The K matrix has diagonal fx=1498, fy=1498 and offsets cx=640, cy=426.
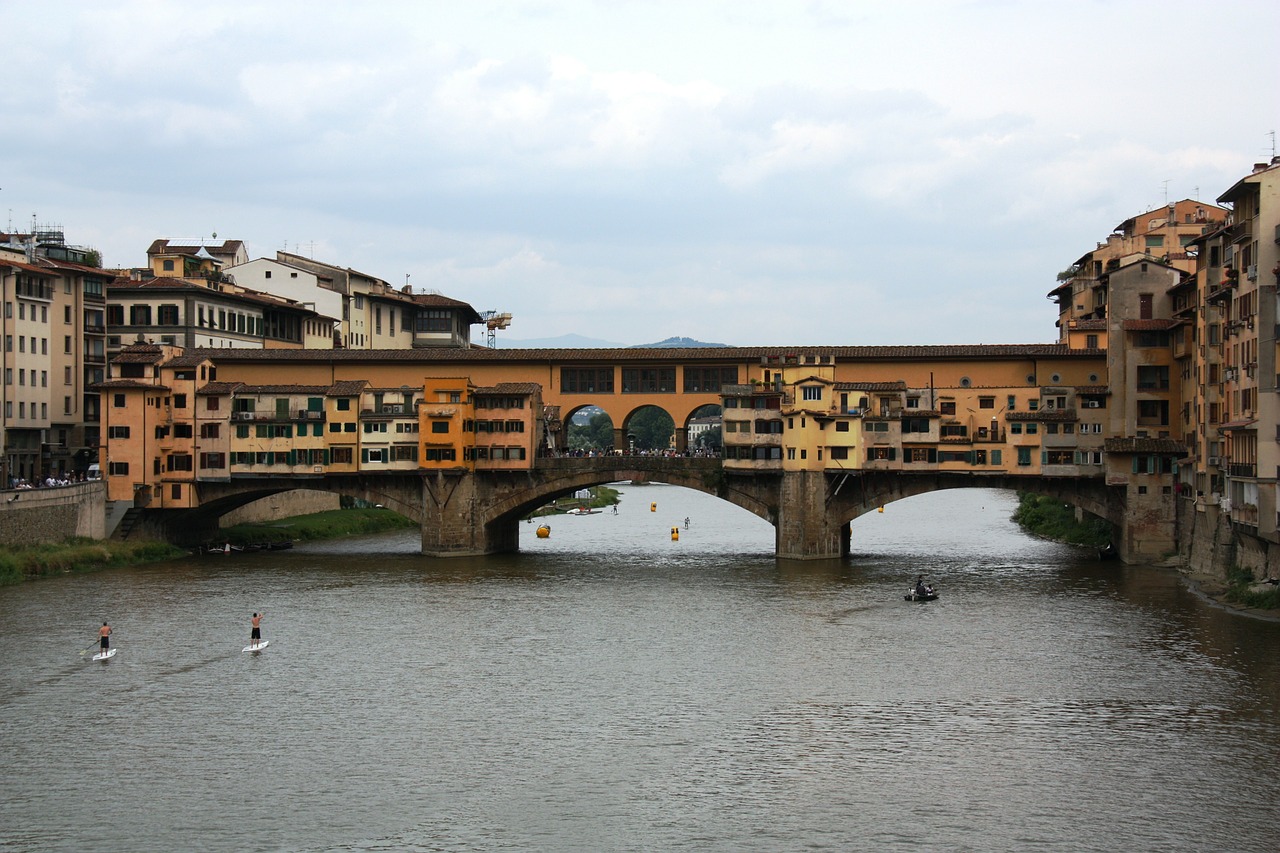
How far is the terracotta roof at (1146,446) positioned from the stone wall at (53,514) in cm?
4951

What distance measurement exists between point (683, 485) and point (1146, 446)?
22133 mm

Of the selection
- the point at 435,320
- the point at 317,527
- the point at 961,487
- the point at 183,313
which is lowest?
the point at 317,527

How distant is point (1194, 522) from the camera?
66562 millimetres

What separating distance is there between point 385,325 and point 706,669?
7960cm

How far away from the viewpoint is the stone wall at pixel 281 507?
295ft

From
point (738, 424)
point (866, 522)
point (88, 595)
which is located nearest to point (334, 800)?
point (88, 595)

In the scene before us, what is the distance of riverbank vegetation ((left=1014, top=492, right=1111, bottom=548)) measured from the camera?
8575 centimetres

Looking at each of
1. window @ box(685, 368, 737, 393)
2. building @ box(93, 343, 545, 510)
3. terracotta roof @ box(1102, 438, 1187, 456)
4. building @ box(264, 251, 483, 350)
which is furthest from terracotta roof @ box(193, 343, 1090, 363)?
building @ box(264, 251, 483, 350)

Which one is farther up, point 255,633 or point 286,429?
point 286,429

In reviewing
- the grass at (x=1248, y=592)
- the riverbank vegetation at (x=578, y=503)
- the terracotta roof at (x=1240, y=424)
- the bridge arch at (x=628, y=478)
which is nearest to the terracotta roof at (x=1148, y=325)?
the terracotta roof at (x=1240, y=424)

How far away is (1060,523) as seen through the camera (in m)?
94.9

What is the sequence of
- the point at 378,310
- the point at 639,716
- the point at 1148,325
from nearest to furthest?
the point at 639,716
the point at 1148,325
the point at 378,310

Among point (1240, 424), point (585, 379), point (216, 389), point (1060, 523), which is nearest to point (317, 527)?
point (216, 389)

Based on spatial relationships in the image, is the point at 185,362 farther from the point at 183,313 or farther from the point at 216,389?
the point at 183,313
